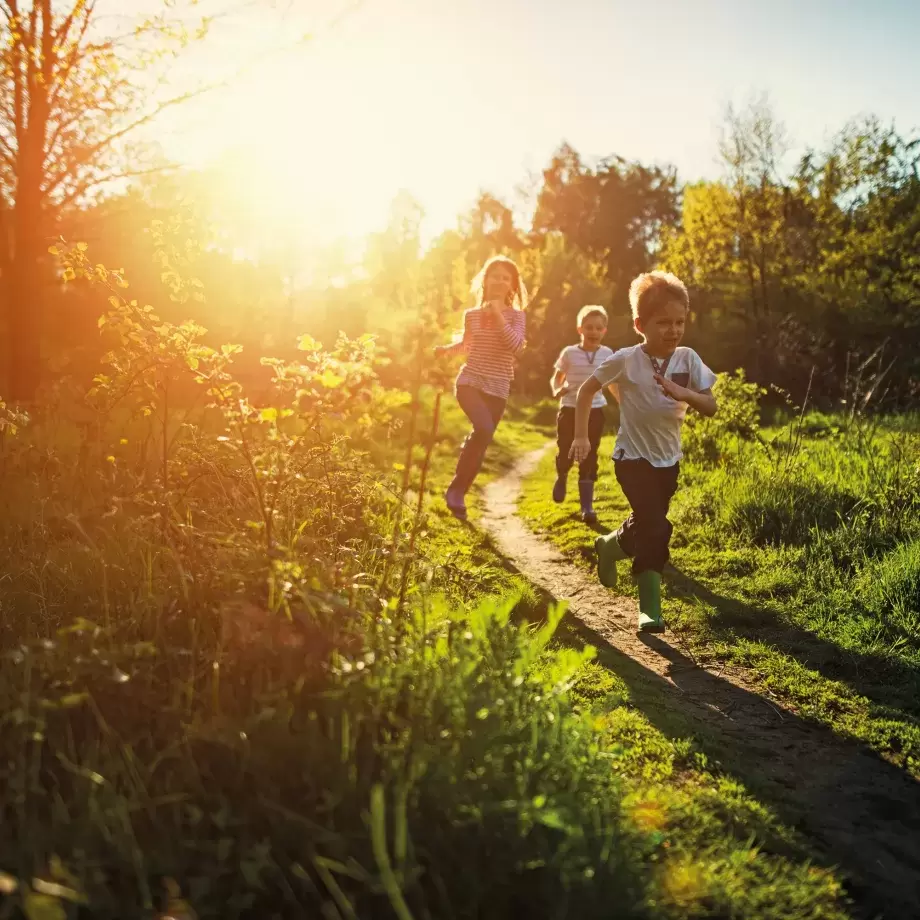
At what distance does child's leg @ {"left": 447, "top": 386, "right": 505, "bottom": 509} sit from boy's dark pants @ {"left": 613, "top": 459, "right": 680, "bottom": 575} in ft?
7.90

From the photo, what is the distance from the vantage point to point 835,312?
84.9 feet

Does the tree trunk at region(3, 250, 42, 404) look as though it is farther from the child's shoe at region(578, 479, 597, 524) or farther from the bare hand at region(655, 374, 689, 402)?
the bare hand at region(655, 374, 689, 402)

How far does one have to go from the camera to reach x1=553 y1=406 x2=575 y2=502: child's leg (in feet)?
25.9

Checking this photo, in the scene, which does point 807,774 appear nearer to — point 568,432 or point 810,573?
point 810,573

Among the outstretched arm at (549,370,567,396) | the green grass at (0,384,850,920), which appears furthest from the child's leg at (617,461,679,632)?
the outstretched arm at (549,370,567,396)

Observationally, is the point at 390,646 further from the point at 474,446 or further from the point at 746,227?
the point at 746,227

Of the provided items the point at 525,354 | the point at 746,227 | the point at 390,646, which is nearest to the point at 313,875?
the point at 390,646

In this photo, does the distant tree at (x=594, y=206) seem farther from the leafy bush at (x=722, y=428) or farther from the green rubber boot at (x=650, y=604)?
the green rubber boot at (x=650, y=604)

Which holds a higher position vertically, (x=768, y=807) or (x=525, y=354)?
(x=525, y=354)

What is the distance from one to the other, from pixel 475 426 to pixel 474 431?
0.05m

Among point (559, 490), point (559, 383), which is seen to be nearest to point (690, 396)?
point (559, 383)

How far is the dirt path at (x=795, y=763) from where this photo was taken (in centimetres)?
221

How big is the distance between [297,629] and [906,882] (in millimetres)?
2016

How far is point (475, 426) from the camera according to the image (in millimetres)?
6938
